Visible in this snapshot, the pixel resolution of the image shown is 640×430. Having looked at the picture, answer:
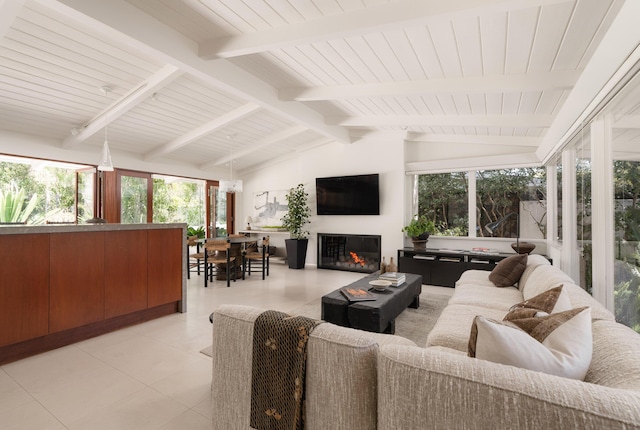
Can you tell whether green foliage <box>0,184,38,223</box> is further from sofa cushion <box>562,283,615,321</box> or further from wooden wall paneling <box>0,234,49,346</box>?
sofa cushion <box>562,283,615,321</box>

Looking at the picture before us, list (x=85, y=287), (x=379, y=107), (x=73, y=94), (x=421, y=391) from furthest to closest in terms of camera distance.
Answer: (x=379, y=107)
(x=73, y=94)
(x=85, y=287)
(x=421, y=391)

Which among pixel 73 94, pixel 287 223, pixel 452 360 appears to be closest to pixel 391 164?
pixel 287 223

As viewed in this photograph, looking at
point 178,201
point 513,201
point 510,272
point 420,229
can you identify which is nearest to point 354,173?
point 420,229

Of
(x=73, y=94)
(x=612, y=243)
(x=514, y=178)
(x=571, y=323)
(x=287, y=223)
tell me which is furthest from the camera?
(x=287, y=223)

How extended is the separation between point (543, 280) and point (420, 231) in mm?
3095

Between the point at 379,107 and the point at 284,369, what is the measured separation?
4.13 metres

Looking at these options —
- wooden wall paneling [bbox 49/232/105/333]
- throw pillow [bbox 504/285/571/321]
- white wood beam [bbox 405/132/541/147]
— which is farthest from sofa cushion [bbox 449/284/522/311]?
wooden wall paneling [bbox 49/232/105/333]

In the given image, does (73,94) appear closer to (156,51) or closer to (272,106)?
(156,51)

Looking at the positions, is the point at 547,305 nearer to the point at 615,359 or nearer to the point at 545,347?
the point at 615,359

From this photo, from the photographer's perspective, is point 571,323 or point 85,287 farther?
point 85,287

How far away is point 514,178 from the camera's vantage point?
5.30m

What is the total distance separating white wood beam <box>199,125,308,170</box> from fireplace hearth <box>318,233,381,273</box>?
7.66 feet

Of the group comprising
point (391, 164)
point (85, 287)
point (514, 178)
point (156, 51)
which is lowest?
point (85, 287)

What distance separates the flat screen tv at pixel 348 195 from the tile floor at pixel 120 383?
3.90 meters
